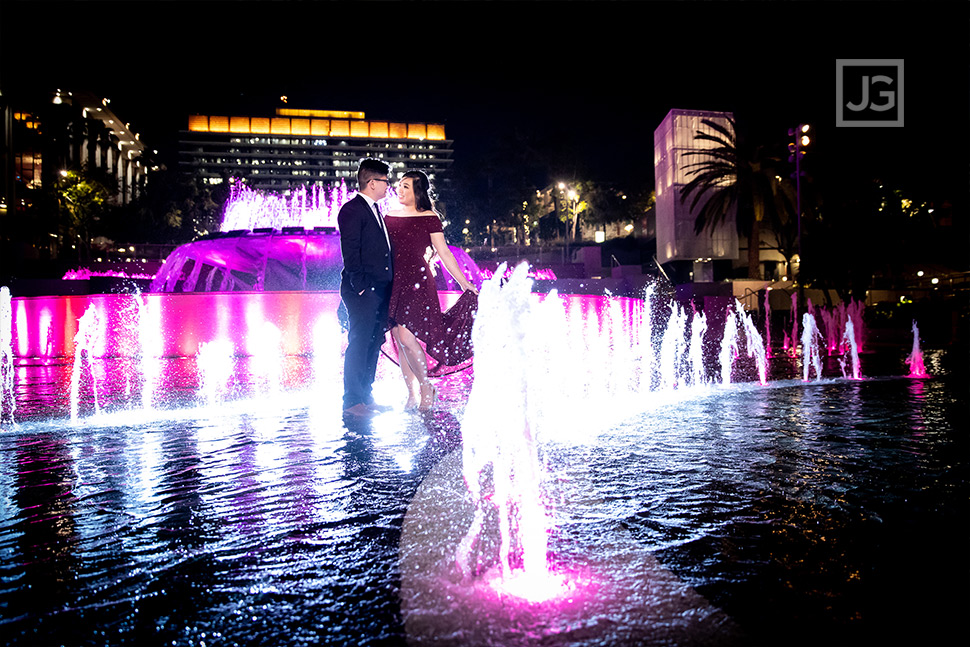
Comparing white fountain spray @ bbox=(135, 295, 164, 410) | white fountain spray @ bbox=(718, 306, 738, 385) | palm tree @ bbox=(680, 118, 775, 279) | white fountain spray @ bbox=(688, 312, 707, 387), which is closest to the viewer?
white fountain spray @ bbox=(688, 312, 707, 387)

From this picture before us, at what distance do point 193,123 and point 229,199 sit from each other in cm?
7621

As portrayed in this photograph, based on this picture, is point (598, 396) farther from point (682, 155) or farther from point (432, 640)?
point (682, 155)

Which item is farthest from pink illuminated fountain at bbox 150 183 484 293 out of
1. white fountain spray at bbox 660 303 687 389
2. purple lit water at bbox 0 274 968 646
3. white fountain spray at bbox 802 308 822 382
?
purple lit water at bbox 0 274 968 646

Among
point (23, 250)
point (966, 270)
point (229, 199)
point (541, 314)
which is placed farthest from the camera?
point (229, 199)

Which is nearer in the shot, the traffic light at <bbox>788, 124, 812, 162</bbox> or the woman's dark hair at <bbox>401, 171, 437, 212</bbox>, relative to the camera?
the woman's dark hair at <bbox>401, 171, 437, 212</bbox>

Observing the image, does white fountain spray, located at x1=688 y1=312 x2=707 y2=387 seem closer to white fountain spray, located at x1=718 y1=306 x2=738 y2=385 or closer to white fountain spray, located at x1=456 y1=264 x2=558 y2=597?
white fountain spray, located at x1=718 y1=306 x2=738 y2=385

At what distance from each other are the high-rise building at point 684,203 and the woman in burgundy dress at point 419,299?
32637 millimetres

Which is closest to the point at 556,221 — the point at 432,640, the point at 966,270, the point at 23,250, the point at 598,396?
the point at 966,270

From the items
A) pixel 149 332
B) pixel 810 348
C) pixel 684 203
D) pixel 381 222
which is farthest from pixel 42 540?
pixel 684 203

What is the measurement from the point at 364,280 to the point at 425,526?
283cm

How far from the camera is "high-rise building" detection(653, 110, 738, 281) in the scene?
36500mm

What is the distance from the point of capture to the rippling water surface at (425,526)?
175 centimetres

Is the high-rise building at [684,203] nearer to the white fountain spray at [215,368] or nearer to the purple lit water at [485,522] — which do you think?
the white fountain spray at [215,368]

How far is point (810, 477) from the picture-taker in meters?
3.25
